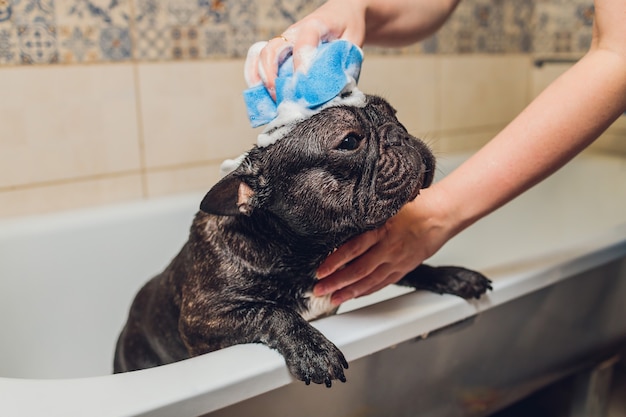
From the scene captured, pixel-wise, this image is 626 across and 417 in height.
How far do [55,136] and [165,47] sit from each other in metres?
0.41

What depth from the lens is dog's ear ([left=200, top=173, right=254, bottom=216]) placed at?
0.97m

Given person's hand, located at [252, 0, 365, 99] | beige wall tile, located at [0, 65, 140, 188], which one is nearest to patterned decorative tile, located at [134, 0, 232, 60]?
beige wall tile, located at [0, 65, 140, 188]

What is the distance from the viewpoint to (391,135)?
0.97 meters

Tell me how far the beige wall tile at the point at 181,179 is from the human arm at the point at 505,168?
95 cm

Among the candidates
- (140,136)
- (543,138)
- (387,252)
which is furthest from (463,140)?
(387,252)

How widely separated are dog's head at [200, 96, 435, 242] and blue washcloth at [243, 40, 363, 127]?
0.03m

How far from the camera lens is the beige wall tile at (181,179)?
190cm

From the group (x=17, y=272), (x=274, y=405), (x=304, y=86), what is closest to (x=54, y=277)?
(x=17, y=272)

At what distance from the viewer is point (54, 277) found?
159 centimetres

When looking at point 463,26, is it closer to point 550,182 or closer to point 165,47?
point 550,182

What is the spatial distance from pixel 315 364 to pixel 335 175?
289mm

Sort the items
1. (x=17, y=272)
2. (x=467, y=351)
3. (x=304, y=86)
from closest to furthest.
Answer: (x=304, y=86)
(x=467, y=351)
(x=17, y=272)

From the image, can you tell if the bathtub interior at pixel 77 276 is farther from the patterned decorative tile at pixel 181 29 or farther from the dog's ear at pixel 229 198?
the dog's ear at pixel 229 198

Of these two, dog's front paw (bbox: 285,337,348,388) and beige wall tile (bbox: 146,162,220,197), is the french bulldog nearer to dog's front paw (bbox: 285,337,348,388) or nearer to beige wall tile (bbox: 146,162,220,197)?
dog's front paw (bbox: 285,337,348,388)
